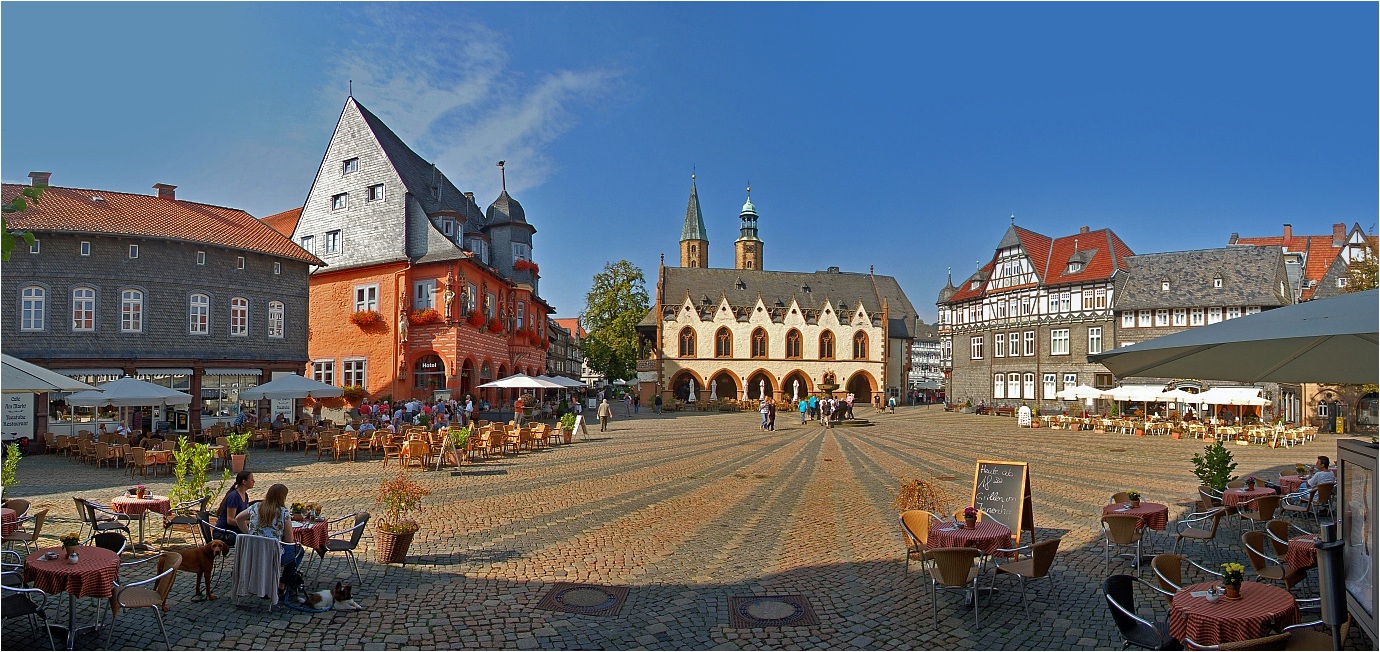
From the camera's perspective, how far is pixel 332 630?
7.27 m

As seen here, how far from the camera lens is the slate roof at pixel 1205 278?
4312cm

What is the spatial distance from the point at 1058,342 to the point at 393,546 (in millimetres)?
47973

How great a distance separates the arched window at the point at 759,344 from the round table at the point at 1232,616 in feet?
196

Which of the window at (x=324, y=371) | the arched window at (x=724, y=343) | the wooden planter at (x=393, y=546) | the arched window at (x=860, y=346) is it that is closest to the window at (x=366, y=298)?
the window at (x=324, y=371)

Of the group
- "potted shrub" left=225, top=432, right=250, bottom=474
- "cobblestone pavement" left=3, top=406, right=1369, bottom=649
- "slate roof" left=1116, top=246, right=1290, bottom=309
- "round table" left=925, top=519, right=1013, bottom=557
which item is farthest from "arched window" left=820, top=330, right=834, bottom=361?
"round table" left=925, top=519, right=1013, bottom=557

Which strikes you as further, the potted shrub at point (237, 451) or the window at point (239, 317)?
the window at point (239, 317)

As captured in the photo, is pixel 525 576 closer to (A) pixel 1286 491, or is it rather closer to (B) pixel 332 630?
(B) pixel 332 630

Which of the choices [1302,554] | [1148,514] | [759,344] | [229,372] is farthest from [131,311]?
[759,344]

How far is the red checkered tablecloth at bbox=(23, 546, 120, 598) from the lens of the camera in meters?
6.68

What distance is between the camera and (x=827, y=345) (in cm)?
6688

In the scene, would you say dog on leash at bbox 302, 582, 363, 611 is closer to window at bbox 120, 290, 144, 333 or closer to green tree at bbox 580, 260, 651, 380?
window at bbox 120, 290, 144, 333

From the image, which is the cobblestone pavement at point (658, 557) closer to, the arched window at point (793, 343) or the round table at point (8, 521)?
the round table at point (8, 521)

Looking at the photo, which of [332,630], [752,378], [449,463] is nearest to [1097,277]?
[752,378]

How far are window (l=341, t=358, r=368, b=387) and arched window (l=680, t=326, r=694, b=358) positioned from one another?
31056 millimetres
